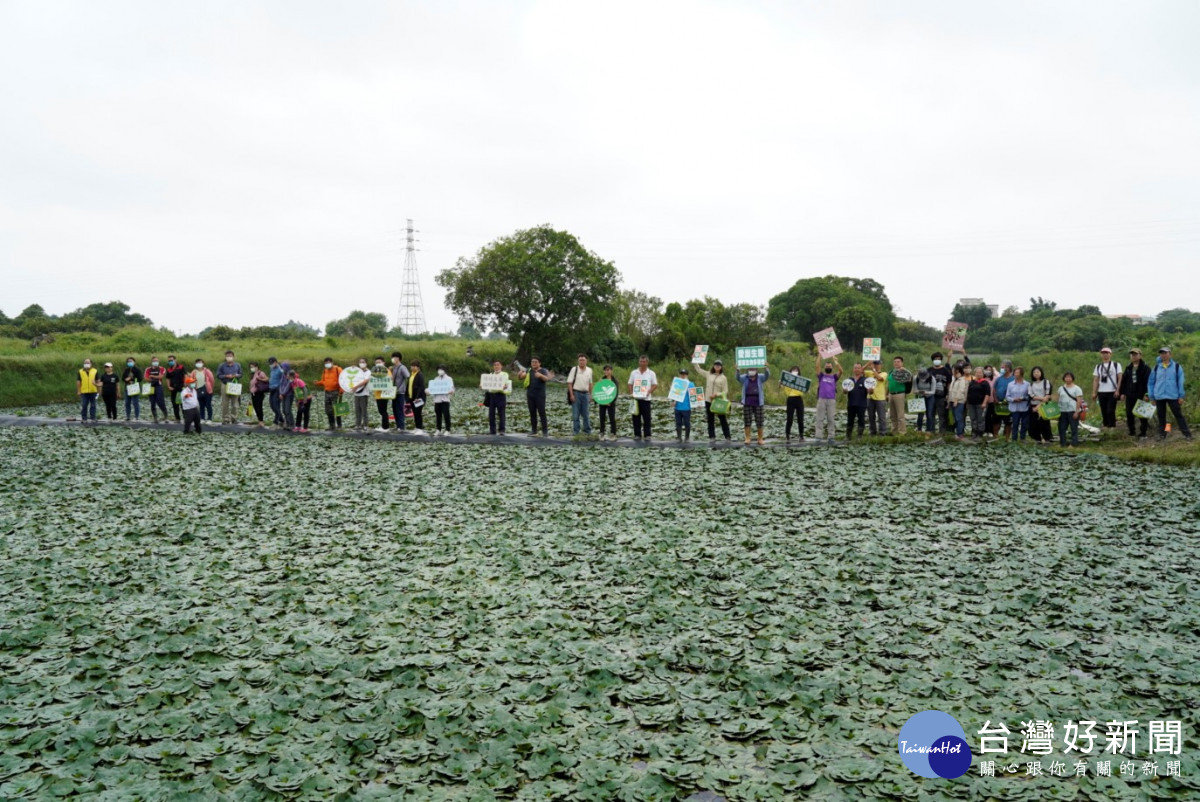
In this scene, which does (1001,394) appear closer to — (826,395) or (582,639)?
(826,395)

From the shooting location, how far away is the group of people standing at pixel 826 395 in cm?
1817

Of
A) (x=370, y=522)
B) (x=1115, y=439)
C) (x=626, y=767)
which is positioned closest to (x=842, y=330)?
(x=1115, y=439)

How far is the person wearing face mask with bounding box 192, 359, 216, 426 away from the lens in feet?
73.6

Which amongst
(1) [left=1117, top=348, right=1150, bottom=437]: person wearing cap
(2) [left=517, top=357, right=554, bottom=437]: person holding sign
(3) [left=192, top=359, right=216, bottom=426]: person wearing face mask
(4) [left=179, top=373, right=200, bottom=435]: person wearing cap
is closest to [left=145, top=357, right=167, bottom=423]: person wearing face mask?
(3) [left=192, top=359, right=216, bottom=426]: person wearing face mask

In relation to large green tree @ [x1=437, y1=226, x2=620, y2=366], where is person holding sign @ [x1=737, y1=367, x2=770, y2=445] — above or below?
below

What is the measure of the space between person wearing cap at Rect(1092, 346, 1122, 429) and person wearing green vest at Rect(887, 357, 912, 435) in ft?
12.8

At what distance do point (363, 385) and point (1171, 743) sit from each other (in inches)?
752

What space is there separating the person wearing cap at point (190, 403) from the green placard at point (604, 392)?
10143 mm

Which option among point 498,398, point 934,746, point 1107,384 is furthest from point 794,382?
point 934,746

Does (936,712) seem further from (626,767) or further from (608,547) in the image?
(608,547)

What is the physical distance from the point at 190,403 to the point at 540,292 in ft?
100

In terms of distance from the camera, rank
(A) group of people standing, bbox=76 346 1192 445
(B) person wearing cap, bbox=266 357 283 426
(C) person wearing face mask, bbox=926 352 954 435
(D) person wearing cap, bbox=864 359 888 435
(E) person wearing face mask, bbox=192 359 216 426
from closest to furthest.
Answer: (A) group of people standing, bbox=76 346 1192 445
(C) person wearing face mask, bbox=926 352 954 435
(D) person wearing cap, bbox=864 359 888 435
(B) person wearing cap, bbox=266 357 283 426
(E) person wearing face mask, bbox=192 359 216 426

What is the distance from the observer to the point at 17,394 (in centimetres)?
3478

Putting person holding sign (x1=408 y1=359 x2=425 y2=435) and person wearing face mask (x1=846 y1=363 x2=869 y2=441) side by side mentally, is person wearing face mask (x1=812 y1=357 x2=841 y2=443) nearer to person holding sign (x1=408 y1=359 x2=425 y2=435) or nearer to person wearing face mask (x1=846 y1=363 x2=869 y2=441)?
person wearing face mask (x1=846 y1=363 x2=869 y2=441)
